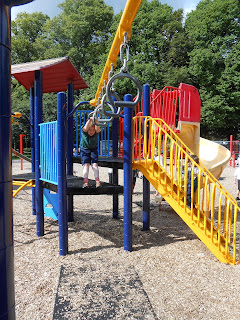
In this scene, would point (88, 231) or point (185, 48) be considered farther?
point (185, 48)

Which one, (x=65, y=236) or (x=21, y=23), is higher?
(x=21, y=23)

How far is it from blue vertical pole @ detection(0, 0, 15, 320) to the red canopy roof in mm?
3904

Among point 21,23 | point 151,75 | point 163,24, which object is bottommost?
point 151,75

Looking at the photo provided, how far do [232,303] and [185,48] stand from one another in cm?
2968

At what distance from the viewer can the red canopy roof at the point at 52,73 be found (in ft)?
18.2

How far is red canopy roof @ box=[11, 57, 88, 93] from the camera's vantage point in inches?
218

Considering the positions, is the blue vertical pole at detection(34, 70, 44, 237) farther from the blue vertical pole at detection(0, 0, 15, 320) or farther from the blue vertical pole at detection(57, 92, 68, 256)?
the blue vertical pole at detection(0, 0, 15, 320)

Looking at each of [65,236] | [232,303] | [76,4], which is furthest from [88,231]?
[76,4]

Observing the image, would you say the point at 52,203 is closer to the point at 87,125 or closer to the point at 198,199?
the point at 87,125

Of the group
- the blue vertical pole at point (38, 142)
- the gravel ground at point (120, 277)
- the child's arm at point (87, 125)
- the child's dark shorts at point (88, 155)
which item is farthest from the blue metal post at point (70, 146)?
the child's arm at point (87, 125)

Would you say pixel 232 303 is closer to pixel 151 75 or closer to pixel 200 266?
pixel 200 266

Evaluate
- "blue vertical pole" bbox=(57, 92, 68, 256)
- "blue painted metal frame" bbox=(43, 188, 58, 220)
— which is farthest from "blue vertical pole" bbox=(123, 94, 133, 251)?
"blue painted metal frame" bbox=(43, 188, 58, 220)

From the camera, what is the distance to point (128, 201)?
4.90 m

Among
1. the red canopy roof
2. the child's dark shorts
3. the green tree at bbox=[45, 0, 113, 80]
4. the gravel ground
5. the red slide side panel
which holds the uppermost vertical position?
the green tree at bbox=[45, 0, 113, 80]
